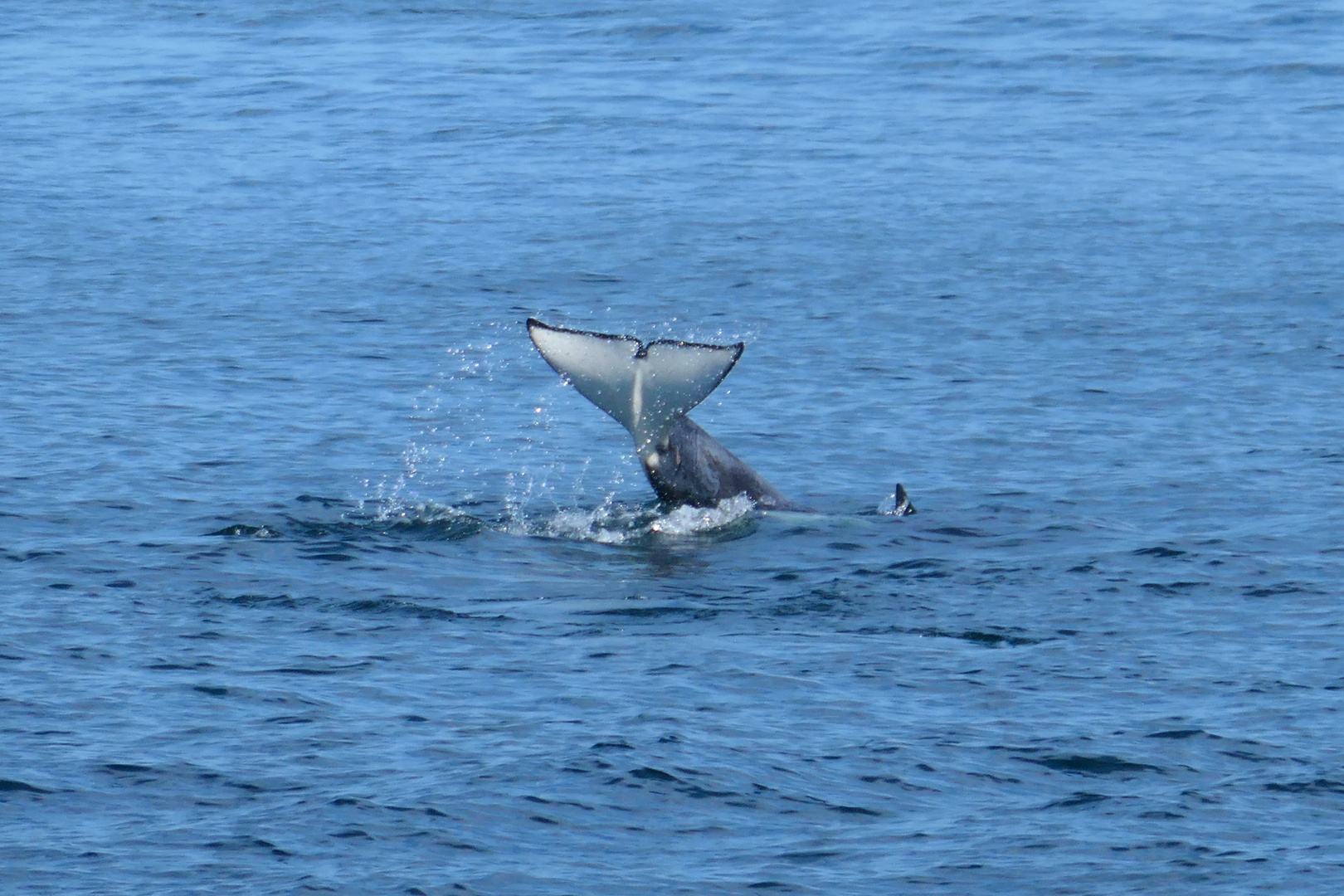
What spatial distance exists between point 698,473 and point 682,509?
303 millimetres

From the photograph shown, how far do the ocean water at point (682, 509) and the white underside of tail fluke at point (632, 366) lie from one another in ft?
4.29

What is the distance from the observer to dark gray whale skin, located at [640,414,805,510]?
16469 mm

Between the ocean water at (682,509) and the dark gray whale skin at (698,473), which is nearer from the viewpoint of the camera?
the ocean water at (682,509)

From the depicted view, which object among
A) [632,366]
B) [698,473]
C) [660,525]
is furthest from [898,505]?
[632,366]

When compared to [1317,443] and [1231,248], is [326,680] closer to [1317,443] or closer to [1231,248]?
[1317,443]

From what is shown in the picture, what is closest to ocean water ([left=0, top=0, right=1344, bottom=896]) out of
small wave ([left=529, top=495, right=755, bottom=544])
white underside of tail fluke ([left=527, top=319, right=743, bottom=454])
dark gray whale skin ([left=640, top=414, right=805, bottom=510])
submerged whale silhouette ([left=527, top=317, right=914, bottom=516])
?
small wave ([left=529, top=495, right=755, bottom=544])

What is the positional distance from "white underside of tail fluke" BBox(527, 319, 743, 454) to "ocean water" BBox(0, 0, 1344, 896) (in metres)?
1.31

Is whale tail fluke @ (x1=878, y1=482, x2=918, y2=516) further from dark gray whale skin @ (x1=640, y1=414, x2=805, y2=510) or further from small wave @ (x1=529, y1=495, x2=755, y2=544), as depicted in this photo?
small wave @ (x1=529, y1=495, x2=755, y2=544)

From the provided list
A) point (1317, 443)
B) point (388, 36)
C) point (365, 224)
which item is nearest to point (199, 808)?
point (1317, 443)

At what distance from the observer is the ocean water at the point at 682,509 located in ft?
37.3

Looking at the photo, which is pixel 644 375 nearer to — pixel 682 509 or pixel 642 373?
pixel 642 373

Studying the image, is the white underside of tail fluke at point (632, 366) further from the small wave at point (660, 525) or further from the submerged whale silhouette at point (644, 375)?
the small wave at point (660, 525)

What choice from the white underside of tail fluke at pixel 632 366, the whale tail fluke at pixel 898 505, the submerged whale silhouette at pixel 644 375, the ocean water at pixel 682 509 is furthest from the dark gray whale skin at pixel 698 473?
the white underside of tail fluke at pixel 632 366

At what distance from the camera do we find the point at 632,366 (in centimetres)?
1518
